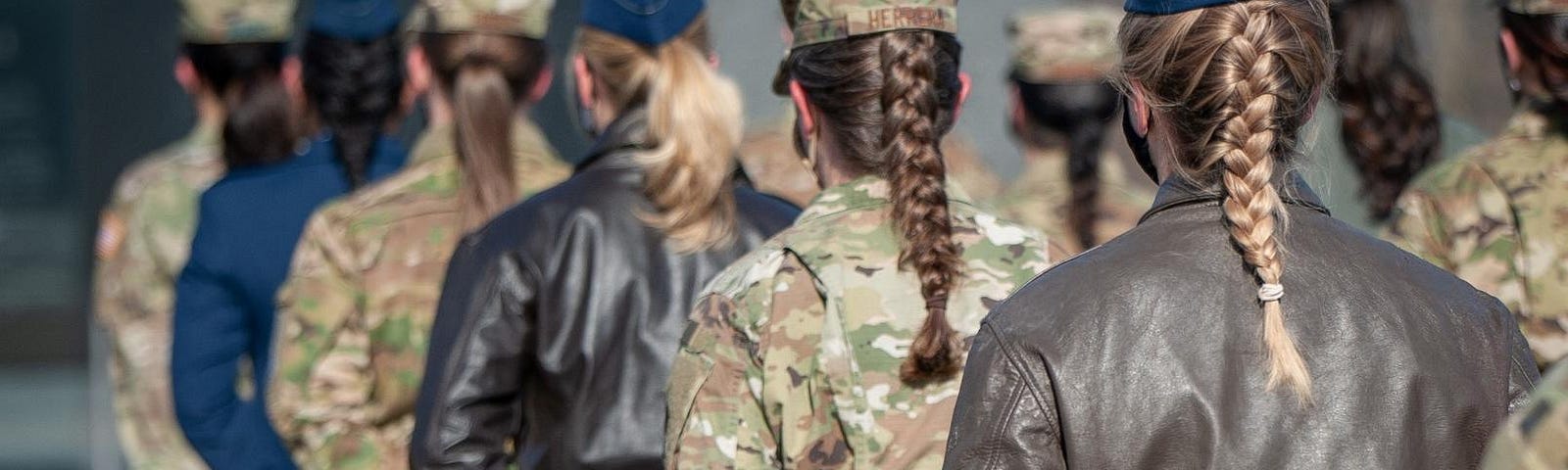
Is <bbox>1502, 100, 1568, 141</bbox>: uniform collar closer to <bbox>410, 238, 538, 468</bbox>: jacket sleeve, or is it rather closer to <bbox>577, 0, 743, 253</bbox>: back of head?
<bbox>577, 0, 743, 253</bbox>: back of head

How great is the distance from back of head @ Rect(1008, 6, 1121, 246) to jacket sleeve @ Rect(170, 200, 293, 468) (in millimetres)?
2180

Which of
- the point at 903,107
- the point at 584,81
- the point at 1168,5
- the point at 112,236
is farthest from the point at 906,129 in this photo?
the point at 112,236

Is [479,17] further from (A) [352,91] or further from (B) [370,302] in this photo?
(A) [352,91]

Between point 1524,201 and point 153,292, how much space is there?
3.89 meters

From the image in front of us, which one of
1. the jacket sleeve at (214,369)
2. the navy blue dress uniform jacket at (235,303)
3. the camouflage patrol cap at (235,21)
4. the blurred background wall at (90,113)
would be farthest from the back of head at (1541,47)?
the blurred background wall at (90,113)

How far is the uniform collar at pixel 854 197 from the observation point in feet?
8.73

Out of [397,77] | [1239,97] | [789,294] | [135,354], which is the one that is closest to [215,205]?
[397,77]

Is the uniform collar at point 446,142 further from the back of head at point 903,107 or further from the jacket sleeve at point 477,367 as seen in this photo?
the back of head at point 903,107

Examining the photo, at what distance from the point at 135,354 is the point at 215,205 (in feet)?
5.42

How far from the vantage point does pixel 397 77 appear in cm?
475

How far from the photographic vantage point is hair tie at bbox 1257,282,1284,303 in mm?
1845

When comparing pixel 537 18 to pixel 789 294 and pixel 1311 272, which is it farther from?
pixel 1311 272

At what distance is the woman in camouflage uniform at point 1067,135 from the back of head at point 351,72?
1.81 meters

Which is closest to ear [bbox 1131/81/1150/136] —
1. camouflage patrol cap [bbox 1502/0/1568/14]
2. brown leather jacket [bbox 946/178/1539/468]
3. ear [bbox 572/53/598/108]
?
brown leather jacket [bbox 946/178/1539/468]
